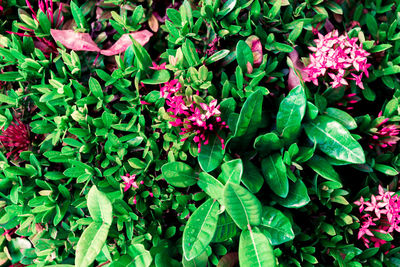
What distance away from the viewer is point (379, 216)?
1.53 metres

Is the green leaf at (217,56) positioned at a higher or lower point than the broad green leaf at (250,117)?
higher

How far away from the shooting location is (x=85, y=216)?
1.69 metres

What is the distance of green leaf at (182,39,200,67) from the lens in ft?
5.04

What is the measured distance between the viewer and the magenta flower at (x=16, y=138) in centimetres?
165

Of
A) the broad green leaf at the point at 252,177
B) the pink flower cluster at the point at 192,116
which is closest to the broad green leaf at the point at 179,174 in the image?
the pink flower cluster at the point at 192,116

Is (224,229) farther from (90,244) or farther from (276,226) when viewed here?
(90,244)

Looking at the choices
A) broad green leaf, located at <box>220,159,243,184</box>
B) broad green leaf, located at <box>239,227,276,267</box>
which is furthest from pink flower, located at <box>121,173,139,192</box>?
broad green leaf, located at <box>239,227,276,267</box>

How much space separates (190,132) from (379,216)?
0.90m

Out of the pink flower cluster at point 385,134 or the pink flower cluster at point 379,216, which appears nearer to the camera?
the pink flower cluster at point 379,216

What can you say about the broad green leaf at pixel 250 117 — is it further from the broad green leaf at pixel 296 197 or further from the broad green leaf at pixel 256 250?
the broad green leaf at pixel 256 250

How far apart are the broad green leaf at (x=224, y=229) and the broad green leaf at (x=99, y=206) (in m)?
0.45

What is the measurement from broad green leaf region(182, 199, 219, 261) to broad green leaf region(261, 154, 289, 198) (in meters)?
0.26

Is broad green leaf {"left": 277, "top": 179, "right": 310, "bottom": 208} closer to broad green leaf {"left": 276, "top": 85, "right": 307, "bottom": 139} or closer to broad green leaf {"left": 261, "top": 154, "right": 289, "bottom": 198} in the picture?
broad green leaf {"left": 261, "top": 154, "right": 289, "bottom": 198}

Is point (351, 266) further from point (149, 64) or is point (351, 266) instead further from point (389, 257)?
point (149, 64)
